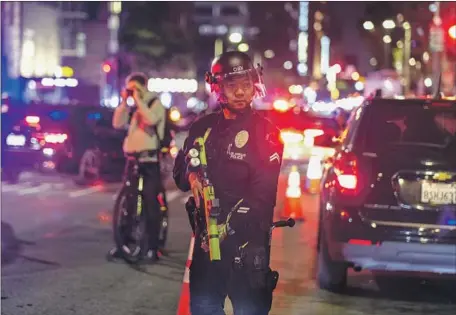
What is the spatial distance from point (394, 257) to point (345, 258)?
0.39 meters

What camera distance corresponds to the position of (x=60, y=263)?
8758 mm

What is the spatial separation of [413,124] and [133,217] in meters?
2.95

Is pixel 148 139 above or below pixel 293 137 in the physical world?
above

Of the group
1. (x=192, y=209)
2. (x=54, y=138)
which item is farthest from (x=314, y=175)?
(x=192, y=209)

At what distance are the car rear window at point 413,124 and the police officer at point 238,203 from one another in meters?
3.18

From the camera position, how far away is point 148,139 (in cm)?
873

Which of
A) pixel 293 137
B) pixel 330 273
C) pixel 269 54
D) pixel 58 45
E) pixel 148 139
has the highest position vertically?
pixel 269 54

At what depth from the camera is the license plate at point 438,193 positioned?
6844 mm

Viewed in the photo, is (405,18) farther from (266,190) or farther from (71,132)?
(266,190)

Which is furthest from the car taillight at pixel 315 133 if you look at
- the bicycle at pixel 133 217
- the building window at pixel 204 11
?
the building window at pixel 204 11

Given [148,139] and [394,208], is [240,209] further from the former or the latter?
[148,139]

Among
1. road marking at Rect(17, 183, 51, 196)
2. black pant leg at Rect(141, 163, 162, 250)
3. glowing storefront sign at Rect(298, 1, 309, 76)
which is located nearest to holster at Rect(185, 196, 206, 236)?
black pant leg at Rect(141, 163, 162, 250)

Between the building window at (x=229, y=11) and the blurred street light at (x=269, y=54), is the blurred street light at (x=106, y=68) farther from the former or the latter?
the building window at (x=229, y=11)

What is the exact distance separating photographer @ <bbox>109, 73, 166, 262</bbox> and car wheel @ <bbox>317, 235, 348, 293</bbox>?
1.89 meters
